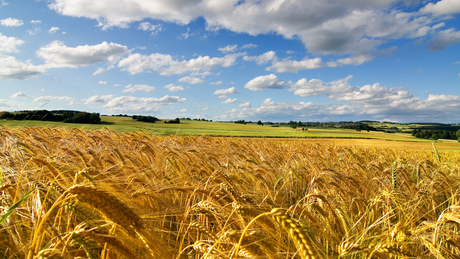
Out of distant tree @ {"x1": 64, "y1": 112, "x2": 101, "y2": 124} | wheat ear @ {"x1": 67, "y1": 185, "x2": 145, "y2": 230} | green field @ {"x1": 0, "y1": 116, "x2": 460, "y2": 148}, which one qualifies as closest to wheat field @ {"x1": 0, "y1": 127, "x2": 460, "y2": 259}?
wheat ear @ {"x1": 67, "y1": 185, "x2": 145, "y2": 230}

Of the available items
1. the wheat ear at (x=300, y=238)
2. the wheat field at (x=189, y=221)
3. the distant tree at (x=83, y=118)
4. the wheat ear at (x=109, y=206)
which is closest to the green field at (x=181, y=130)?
the distant tree at (x=83, y=118)

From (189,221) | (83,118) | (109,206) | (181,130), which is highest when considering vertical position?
(83,118)

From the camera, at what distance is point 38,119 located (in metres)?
22.4

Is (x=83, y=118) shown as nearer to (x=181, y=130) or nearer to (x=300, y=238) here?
(x=181, y=130)

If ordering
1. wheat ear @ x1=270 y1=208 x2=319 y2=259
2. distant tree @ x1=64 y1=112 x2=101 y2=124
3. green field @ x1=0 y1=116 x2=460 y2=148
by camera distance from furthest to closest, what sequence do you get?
distant tree @ x1=64 y1=112 x2=101 y2=124
green field @ x1=0 y1=116 x2=460 y2=148
wheat ear @ x1=270 y1=208 x2=319 y2=259

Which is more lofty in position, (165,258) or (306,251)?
(306,251)

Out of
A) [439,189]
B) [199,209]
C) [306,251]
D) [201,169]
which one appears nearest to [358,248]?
[306,251]

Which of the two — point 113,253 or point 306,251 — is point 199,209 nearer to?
point 113,253

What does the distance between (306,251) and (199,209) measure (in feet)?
2.35

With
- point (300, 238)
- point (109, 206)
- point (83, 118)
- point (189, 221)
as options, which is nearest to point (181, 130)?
point (189, 221)

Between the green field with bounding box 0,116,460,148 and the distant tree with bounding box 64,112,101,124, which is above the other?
the distant tree with bounding box 64,112,101,124

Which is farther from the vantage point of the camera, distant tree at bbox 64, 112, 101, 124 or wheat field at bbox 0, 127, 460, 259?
distant tree at bbox 64, 112, 101, 124

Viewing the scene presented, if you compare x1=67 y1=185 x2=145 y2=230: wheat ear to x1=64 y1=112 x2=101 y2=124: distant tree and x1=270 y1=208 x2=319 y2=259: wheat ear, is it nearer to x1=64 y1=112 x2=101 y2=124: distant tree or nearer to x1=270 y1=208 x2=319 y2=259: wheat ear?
x1=270 y1=208 x2=319 y2=259: wheat ear

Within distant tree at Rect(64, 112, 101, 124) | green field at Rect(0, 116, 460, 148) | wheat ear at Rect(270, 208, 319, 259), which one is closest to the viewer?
wheat ear at Rect(270, 208, 319, 259)
